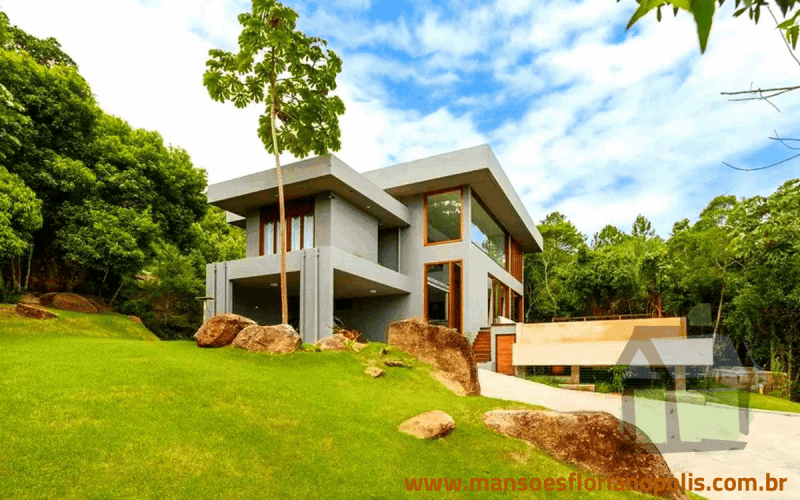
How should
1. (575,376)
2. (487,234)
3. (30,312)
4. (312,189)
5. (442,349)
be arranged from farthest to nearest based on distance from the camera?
(487,234) → (312,189) → (575,376) → (30,312) → (442,349)

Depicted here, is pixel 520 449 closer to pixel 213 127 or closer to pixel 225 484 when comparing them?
pixel 225 484

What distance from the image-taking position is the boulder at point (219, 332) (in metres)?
9.73

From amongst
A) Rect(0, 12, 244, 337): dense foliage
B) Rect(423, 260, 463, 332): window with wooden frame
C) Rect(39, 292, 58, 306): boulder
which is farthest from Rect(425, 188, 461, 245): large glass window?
Rect(39, 292, 58, 306): boulder

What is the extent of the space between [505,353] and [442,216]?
5614mm

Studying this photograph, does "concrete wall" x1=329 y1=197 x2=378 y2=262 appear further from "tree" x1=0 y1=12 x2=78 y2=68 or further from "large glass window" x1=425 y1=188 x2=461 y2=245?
"tree" x1=0 y1=12 x2=78 y2=68

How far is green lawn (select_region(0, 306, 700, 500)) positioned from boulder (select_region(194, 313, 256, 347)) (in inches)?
47.4

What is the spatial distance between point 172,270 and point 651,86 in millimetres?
18037

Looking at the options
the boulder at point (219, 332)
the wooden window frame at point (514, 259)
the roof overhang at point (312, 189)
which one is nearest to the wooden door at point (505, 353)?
the roof overhang at point (312, 189)

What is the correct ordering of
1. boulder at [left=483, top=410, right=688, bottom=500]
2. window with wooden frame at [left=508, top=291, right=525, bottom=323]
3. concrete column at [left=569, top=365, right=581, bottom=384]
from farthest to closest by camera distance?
window with wooden frame at [left=508, top=291, right=525, bottom=323], concrete column at [left=569, top=365, right=581, bottom=384], boulder at [left=483, top=410, right=688, bottom=500]

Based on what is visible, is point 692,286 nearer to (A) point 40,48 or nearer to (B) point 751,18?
(B) point 751,18

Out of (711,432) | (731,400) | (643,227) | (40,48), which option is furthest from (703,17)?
(643,227)

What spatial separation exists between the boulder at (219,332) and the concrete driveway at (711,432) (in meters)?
5.53

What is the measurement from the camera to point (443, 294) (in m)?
18.5

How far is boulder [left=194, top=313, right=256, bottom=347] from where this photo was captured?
9727 mm
